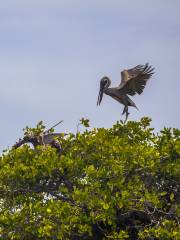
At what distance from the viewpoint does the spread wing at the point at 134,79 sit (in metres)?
22.4

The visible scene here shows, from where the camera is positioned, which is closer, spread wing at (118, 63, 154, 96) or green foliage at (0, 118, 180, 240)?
green foliage at (0, 118, 180, 240)

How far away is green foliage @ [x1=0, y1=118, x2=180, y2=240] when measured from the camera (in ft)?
63.0

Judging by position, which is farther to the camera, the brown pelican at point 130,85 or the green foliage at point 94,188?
the brown pelican at point 130,85

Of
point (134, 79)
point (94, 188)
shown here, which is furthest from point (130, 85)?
point (94, 188)

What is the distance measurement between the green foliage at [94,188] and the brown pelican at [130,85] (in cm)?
161

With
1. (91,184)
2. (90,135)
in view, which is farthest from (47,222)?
A: (90,135)

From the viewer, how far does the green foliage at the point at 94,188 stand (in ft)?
63.0

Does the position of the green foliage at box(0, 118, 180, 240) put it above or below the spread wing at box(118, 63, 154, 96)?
below

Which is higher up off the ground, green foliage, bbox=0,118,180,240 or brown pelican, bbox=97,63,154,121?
brown pelican, bbox=97,63,154,121

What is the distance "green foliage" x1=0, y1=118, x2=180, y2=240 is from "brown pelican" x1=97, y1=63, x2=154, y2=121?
1.61 meters

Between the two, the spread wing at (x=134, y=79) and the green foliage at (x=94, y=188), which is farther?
the spread wing at (x=134, y=79)

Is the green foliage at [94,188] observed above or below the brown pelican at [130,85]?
below

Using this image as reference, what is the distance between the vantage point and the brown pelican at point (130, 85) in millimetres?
22453

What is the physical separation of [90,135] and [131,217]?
2.37m
